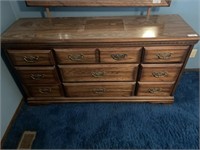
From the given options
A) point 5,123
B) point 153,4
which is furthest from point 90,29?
point 5,123

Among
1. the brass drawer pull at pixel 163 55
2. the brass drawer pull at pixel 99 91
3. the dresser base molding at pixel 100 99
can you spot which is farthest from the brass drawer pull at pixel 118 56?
the dresser base molding at pixel 100 99

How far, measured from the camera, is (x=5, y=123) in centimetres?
145

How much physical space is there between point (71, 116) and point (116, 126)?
42 cm

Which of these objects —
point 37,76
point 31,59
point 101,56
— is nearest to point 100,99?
point 101,56

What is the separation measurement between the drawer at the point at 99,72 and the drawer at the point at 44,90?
15 centimetres

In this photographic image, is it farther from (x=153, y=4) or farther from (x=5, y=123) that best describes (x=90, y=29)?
(x=5, y=123)

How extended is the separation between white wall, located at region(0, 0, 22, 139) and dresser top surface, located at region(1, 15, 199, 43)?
0.08 meters

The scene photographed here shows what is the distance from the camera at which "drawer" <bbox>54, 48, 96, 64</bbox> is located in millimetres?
1277

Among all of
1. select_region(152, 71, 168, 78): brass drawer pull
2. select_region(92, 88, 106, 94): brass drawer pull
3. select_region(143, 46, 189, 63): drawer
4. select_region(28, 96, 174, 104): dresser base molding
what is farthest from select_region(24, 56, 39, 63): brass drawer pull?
select_region(152, 71, 168, 78): brass drawer pull

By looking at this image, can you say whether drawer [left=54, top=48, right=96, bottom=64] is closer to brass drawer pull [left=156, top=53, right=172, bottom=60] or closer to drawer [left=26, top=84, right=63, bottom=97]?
drawer [left=26, top=84, right=63, bottom=97]

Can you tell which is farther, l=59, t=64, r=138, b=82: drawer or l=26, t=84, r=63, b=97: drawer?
l=26, t=84, r=63, b=97: drawer

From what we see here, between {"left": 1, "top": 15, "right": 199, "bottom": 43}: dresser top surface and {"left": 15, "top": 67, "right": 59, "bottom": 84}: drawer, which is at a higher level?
{"left": 1, "top": 15, "right": 199, "bottom": 43}: dresser top surface

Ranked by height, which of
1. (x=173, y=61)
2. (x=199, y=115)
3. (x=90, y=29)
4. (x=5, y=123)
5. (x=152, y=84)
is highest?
(x=90, y=29)

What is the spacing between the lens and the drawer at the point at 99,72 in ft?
4.51
